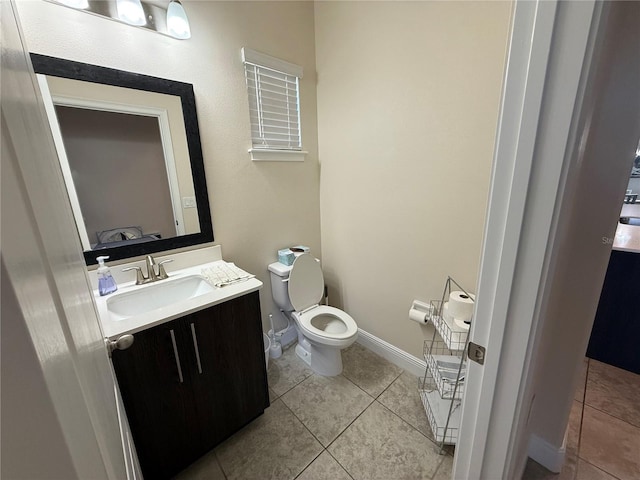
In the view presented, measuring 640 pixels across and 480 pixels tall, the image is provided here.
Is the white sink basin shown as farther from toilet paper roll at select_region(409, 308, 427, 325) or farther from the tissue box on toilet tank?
toilet paper roll at select_region(409, 308, 427, 325)

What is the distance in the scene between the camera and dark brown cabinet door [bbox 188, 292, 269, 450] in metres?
1.22

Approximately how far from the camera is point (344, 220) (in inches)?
83.4

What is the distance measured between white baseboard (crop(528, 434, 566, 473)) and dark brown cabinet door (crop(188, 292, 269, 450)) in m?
1.43

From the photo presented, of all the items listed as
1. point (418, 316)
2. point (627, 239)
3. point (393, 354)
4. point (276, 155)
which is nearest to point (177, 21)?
point (276, 155)

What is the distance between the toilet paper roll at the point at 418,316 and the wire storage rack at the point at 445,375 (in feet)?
0.15

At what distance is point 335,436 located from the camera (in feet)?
4.76

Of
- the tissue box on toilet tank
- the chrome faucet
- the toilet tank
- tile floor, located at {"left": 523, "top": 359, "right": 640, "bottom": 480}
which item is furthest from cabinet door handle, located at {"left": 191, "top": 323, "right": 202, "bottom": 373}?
tile floor, located at {"left": 523, "top": 359, "right": 640, "bottom": 480}

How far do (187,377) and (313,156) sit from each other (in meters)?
1.72

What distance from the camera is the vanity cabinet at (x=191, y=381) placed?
1.06 meters

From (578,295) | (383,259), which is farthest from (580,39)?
(383,259)

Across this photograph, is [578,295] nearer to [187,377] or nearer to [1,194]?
[1,194]

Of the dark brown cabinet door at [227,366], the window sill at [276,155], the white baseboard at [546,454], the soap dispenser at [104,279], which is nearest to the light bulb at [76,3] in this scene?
the window sill at [276,155]

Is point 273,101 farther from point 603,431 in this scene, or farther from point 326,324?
point 603,431

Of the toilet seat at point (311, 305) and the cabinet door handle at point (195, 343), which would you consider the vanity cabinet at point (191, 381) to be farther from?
the toilet seat at point (311, 305)
